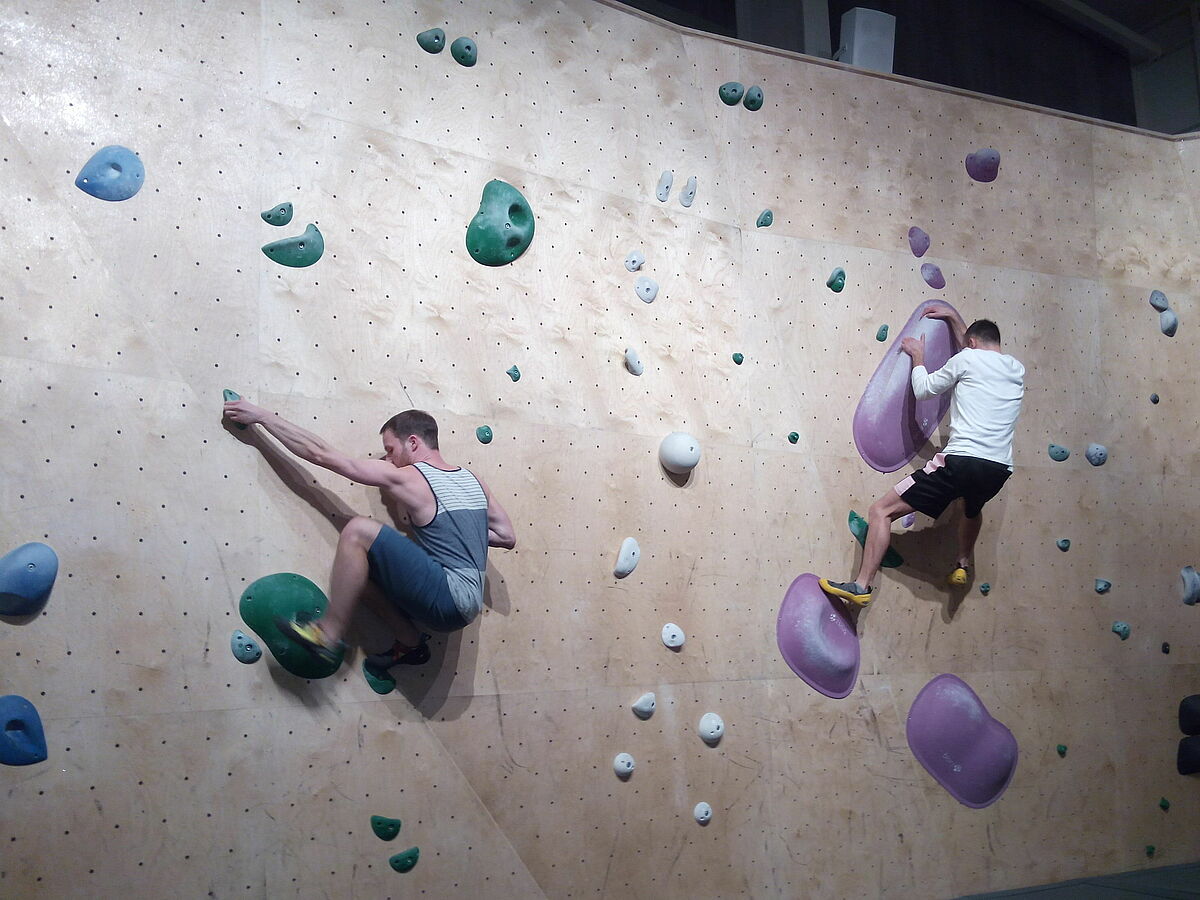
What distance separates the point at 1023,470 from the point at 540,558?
2.08 meters

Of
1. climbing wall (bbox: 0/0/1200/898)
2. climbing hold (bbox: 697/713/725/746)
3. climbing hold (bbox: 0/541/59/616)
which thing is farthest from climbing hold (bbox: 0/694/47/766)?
climbing hold (bbox: 697/713/725/746)

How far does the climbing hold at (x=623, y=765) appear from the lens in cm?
299

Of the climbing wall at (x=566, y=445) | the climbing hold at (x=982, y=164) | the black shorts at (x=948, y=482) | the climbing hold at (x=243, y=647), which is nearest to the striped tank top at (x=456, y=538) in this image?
the climbing wall at (x=566, y=445)

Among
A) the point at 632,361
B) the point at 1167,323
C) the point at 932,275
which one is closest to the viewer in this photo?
the point at 632,361

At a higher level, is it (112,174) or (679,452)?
(112,174)

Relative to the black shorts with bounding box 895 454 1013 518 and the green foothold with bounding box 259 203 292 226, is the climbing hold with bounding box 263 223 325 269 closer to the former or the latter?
the green foothold with bounding box 259 203 292 226

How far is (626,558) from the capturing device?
311 centimetres

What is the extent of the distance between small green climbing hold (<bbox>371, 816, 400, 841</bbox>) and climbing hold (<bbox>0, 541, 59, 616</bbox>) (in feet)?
3.27

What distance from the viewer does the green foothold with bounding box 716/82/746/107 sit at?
357 centimetres

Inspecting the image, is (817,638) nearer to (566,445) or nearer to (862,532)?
(862,532)

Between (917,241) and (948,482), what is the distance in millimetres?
1032

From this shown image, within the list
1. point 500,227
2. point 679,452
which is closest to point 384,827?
point 679,452

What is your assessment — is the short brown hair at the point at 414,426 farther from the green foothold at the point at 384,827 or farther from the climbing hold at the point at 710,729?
the climbing hold at the point at 710,729

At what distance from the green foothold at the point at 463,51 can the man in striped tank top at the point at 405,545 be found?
115 cm
